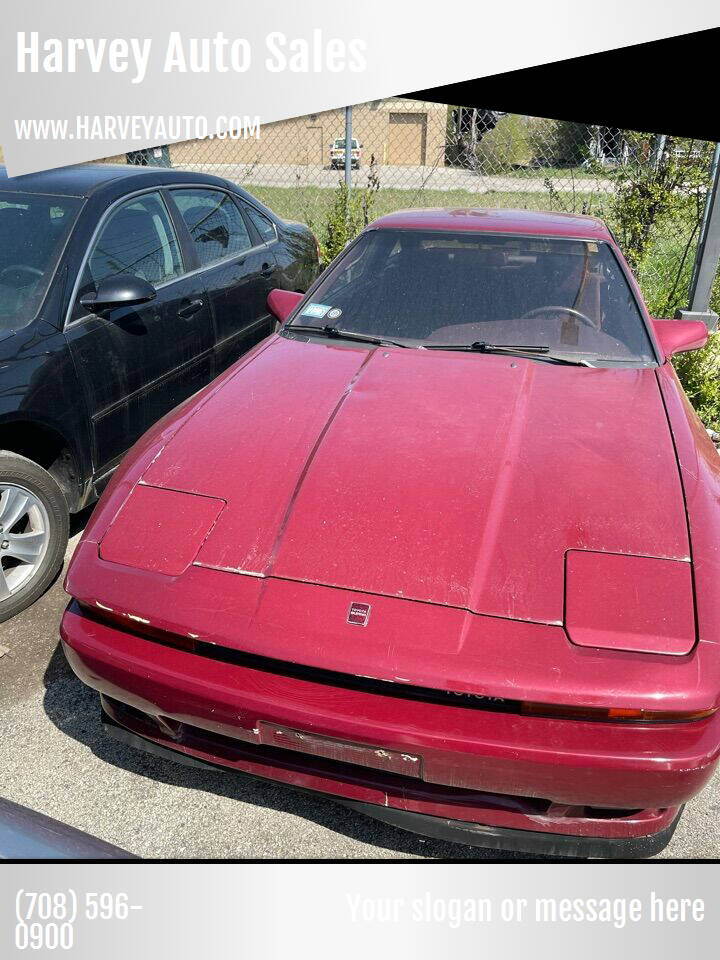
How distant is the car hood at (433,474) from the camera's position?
69.7 inches

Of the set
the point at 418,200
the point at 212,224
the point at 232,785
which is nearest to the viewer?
the point at 232,785

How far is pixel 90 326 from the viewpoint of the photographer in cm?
316

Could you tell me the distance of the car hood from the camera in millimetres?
1770

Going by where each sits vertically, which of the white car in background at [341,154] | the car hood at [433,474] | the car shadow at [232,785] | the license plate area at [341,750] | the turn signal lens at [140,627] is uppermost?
the white car in background at [341,154]

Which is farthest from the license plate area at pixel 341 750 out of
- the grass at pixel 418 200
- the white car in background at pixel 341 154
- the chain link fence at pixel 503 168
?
the white car in background at pixel 341 154

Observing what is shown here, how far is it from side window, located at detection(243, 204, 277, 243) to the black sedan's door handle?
3.43ft

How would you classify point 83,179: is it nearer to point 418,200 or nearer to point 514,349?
point 514,349

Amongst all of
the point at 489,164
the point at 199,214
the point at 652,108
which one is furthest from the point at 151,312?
the point at 489,164

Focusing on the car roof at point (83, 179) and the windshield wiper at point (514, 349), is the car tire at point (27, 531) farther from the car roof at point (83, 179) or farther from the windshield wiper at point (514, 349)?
the windshield wiper at point (514, 349)

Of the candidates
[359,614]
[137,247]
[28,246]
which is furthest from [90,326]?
[359,614]

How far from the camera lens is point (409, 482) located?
2.01 m

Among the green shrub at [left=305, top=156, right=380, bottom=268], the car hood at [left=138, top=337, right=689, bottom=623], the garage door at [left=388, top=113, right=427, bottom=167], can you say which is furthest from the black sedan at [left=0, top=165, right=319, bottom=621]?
the garage door at [left=388, top=113, right=427, bottom=167]

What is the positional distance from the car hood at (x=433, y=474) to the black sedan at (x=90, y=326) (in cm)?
82

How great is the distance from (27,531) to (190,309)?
1.47 meters
